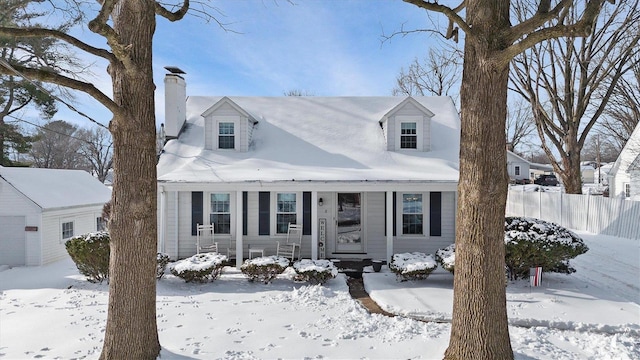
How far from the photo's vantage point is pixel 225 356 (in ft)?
15.8

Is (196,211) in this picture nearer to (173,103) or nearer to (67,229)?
(173,103)

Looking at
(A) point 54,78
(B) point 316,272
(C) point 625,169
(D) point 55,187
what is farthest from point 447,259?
(C) point 625,169

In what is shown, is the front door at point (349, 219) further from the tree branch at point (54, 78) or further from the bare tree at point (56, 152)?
the bare tree at point (56, 152)

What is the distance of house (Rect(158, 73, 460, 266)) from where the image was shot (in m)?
9.77

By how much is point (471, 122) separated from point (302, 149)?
26.1 feet

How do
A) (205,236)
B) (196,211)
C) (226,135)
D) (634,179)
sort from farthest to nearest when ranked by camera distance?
(634,179) → (226,135) → (196,211) → (205,236)

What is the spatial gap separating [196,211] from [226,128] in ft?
10.3

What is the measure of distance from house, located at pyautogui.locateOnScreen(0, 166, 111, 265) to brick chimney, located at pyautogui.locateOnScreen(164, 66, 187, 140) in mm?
4731

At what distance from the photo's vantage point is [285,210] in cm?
1095

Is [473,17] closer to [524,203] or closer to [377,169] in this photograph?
[377,169]

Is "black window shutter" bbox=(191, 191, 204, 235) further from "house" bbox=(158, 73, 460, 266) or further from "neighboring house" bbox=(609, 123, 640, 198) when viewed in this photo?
"neighboring house" bbox=(609, 123, 640, 198)

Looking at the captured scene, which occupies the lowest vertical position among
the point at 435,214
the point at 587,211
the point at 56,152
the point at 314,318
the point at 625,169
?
the point at 314,318

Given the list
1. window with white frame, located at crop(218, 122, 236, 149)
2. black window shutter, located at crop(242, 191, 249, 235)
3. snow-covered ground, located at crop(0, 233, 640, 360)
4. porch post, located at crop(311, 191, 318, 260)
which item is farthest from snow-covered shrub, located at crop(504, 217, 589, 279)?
window with white frame, located at crop(218, 122, 236, 149)

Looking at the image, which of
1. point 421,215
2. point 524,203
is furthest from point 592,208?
point 421,215
